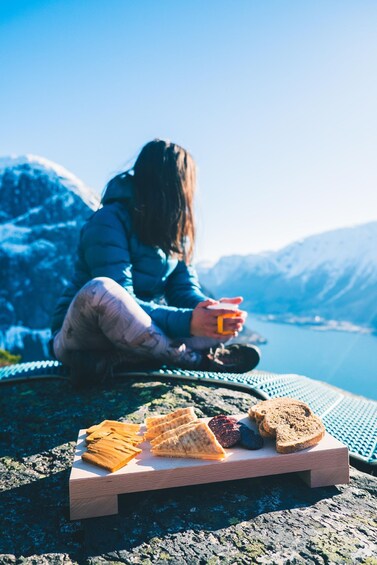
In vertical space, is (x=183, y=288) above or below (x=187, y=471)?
above

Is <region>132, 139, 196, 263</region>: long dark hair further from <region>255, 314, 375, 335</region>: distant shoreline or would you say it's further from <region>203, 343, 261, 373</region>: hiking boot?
<region>255, 314, 375, 335</region>: distant shoreline

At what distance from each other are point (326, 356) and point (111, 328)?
7978 cm

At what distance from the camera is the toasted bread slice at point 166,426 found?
1596 millimetres

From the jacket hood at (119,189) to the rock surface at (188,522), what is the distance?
171cm

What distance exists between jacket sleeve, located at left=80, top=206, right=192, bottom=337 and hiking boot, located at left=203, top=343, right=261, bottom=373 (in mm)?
572

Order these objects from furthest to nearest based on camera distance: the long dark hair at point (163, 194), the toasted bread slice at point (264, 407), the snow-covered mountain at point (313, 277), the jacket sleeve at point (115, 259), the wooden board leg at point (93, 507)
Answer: the snow-covered mountain at point (313, 277), the long dark hair at point (163, 194), the jacket sleeve at point (115, 259), the toasted bread slice at point (264, 407), the wooden board leg at point (93, 507)

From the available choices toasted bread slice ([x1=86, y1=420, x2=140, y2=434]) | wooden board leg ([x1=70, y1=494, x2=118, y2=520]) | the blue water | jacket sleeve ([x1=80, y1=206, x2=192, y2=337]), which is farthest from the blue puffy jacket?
the blue water

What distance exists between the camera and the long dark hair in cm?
291

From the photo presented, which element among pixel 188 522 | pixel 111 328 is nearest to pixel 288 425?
pixel 188 522

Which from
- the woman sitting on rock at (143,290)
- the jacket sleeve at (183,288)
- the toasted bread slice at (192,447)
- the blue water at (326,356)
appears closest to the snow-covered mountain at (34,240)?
the blue water at (326,356)

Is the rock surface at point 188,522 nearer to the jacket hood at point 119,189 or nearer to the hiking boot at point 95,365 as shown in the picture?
the hiking boot at point 95,365

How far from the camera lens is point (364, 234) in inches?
6585

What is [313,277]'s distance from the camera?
165750 millimetres

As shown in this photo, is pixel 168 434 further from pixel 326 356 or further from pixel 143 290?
pixel 326 356
